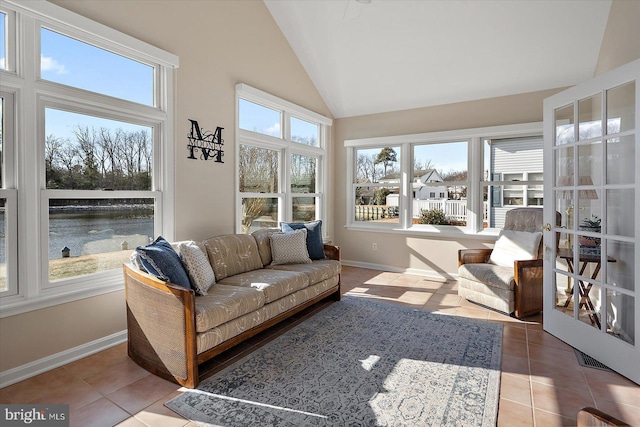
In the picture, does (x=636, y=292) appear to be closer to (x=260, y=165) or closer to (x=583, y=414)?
(x=583, y=414)

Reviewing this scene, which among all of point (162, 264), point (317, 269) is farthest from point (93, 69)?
point (317, 269)

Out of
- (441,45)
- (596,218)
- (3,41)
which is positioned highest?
(441,45)

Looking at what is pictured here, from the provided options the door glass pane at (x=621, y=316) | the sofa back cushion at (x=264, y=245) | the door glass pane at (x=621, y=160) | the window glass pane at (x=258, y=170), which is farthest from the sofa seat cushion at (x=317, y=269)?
the door glass pane at (x=621, y=160)

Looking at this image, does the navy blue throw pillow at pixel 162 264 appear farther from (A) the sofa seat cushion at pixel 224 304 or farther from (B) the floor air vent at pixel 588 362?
(B) the floor air vent at pixel 588 362

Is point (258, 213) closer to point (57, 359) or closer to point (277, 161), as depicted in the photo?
point (277, 161)

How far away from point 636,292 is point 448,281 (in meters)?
2.84

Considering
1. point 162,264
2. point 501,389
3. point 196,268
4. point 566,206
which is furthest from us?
point 566,206

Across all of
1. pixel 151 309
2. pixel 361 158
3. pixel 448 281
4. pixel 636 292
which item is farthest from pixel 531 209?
pixel 151 309

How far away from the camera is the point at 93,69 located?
2910mm

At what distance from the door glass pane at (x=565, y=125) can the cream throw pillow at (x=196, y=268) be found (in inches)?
132

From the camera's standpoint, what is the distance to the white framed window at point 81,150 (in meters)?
2.48

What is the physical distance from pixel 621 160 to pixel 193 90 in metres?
3.85

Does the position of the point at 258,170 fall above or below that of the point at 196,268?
above

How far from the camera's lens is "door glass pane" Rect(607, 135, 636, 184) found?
2568mm
